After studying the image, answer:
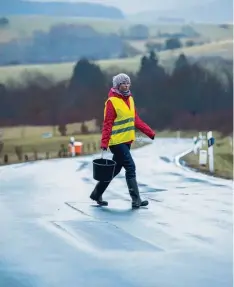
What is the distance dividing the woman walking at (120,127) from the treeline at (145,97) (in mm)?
263

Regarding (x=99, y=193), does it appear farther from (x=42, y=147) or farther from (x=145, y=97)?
(x=145, y=97)

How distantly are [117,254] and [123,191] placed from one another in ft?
3.52

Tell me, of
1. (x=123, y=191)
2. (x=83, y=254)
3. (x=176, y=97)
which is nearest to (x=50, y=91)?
(x=123, y=191)

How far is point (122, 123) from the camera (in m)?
4.08

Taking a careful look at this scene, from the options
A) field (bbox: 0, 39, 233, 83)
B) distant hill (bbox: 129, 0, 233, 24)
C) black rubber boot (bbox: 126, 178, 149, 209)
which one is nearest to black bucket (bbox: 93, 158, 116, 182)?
black rubber boot (bbox: 126, 178, 149, 209)

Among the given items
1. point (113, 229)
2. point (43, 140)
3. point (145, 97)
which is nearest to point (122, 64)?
point (145, 97)

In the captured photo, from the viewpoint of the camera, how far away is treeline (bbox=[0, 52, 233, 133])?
14.6ft

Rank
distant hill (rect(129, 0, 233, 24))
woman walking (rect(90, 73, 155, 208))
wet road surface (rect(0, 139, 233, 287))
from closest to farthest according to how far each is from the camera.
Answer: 1. wet road surface (rect(0, 139, 233, 287))
2. woman walking (rect(90, 73, 155, 208))
3. distant hill (rect(129, 0, 233, 24))

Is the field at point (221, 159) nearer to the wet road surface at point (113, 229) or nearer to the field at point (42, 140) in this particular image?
the wet road surface at point (113, 229)

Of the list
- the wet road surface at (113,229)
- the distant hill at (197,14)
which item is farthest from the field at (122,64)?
the wet road surface at (113,229)

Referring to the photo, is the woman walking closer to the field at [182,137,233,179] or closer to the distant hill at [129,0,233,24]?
the distant hill at [129,0,233,24]

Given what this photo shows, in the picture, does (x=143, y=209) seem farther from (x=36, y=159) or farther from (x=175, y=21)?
(x=175, y=21)

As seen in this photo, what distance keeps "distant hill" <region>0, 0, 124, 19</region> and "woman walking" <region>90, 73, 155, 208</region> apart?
0.78 meters

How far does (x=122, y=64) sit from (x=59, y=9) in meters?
0.60
